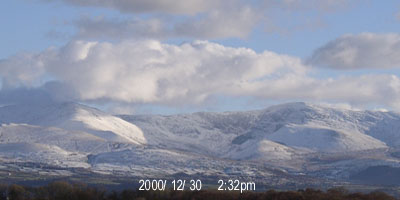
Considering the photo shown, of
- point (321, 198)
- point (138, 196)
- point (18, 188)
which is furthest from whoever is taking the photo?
point (18, 188)

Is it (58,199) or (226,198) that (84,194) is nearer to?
(58,199)

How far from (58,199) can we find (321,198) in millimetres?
44239

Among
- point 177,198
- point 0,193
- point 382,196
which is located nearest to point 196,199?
point 177,198

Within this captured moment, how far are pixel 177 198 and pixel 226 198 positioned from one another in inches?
313

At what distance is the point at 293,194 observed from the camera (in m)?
154

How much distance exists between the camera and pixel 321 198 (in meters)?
149

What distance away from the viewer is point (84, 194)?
16400cm

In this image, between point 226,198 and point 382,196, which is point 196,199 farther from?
point 382,196

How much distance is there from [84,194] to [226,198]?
987 inches

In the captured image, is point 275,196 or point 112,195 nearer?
point 275,196

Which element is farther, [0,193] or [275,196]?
[0,193]

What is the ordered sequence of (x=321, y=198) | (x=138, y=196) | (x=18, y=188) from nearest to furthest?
(x=321, y=198), (x=138, y=196), (x=18, y=188)

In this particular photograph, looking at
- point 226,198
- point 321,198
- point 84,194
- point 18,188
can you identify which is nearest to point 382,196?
point 321,198

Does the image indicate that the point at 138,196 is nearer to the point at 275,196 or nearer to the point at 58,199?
the point at 58,199
